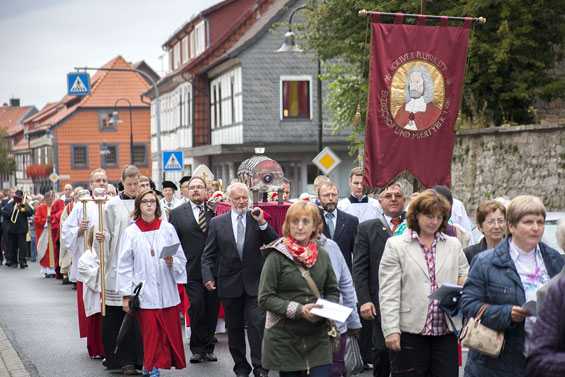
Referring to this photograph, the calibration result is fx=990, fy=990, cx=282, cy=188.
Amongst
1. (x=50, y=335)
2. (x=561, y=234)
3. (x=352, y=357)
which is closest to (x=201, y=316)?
(x=50, y=335)

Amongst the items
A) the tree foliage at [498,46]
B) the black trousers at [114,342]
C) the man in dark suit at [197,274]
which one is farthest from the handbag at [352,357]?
the tree foliage at [498,46]

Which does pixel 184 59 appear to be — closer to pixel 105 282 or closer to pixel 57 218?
pixel 57 218

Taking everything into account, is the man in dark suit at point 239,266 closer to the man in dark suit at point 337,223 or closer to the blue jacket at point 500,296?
the man in dark suit at point 337,223

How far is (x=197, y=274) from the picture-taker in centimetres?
1095

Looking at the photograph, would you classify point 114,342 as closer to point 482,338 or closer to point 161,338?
point 161,338

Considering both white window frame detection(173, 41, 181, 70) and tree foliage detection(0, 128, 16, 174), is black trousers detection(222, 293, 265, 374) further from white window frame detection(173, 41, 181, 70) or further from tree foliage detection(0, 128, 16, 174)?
tree foliage detection(0, 128, 16, 174)

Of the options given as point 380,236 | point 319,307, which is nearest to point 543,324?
point 319,307

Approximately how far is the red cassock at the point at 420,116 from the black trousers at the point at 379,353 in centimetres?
364

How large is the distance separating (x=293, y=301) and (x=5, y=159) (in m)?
114

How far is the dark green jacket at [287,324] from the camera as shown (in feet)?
20.6

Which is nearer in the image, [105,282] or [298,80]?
[105,282]

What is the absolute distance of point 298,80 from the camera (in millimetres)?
40125

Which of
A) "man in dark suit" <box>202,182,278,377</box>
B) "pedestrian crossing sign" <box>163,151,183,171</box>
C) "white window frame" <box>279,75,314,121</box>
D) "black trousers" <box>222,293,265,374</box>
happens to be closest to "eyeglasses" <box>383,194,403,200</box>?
"man in dark suit" <box>202,182,278,377</box>

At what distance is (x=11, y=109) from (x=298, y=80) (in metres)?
110
